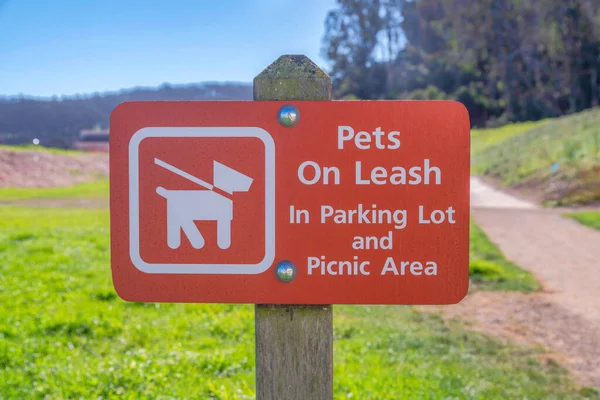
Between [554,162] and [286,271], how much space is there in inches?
709

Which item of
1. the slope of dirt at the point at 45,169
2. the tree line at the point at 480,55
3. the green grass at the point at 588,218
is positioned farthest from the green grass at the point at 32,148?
the green grass at the point at 588,218

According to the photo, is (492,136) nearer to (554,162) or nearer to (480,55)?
(480,55)

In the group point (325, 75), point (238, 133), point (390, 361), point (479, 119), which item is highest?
point (479, 119)

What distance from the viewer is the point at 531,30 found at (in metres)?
41.5

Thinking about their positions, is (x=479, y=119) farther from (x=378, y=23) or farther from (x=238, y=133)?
(x=238, y=133)

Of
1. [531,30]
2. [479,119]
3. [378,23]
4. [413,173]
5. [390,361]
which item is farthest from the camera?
[378,23]

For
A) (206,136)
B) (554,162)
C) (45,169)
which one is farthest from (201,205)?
(45,169)

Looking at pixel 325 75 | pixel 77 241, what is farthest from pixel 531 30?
pixel 325 75

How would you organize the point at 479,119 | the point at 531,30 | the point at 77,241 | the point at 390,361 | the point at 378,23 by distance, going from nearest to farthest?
the point at 390,361 < the point at 77,241 < the point at 531,30 < the point at 479,119 < the point at 378,23

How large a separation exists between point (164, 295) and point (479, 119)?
47.2m

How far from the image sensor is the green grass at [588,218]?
11.0m

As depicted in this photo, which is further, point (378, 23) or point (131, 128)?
point (378, 23)

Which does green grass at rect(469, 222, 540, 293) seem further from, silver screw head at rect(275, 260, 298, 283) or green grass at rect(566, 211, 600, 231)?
silver screw head at rect(275, 260, 298, 283)

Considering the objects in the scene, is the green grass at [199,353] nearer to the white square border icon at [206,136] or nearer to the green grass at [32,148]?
the white square border icon at [206,136]
